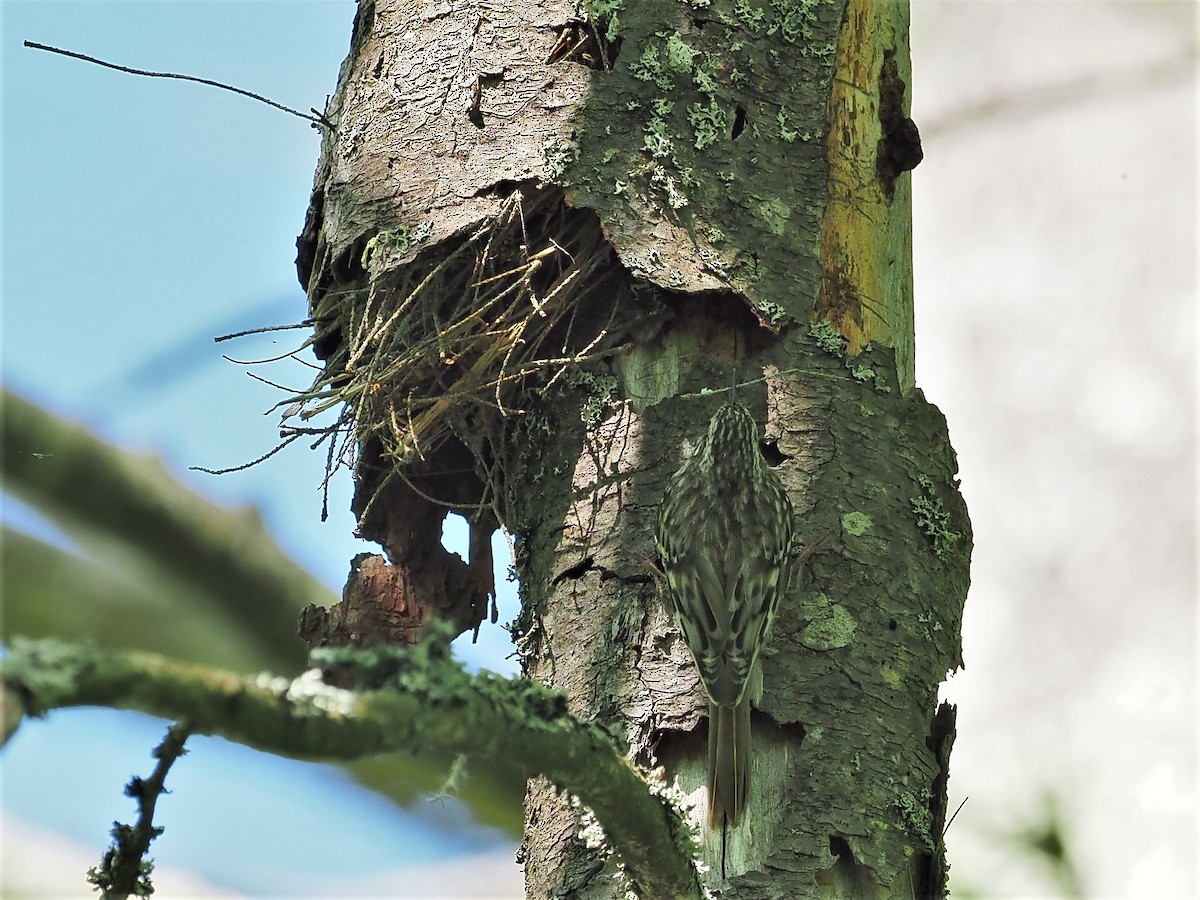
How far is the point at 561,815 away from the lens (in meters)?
3.36

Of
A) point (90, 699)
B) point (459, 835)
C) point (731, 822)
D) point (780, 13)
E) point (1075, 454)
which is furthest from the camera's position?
point (1075, 454)

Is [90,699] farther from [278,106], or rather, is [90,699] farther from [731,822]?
[278,106]

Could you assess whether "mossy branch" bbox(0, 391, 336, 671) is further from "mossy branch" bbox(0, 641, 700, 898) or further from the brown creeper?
"mossy branch" bbox(0, 641, 700, 898)

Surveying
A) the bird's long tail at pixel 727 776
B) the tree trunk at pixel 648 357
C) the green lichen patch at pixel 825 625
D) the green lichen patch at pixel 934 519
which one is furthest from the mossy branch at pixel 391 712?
the green lichen patch at pixel 934 519

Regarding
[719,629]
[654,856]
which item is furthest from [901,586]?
[654,856]

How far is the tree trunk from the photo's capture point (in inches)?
133

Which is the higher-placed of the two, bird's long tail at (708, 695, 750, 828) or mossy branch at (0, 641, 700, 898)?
bird's long tail at (708, 695, 750, 828)

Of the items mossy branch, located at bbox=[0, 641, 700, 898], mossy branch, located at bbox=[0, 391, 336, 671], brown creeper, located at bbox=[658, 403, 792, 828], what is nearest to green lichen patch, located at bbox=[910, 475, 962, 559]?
brown creeper, located at bbox=[658, 403, 792, 828]

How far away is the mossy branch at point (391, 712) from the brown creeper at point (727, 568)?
0.52 metres

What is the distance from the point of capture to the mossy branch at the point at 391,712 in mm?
1666

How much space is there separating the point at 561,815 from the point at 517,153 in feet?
5.71

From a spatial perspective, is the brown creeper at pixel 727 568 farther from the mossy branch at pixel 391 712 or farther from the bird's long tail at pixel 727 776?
the mossy branch at pixel 391 712

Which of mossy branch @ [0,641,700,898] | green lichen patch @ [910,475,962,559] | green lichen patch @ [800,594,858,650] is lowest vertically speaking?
mossy branch @ [0,641,700,898]

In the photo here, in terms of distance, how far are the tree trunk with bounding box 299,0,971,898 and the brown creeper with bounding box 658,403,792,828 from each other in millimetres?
54
